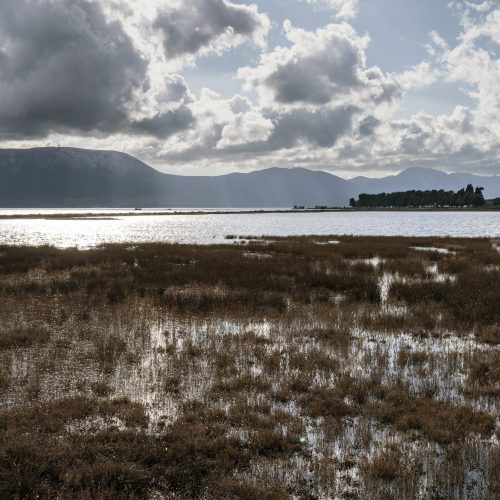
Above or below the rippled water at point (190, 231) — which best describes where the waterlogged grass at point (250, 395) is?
below

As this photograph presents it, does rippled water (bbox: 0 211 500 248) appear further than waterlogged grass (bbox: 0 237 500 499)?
Yes

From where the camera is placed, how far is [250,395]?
8742 mm

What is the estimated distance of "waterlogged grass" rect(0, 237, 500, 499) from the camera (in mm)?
5934

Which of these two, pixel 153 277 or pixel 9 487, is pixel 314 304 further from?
pixel 9 487

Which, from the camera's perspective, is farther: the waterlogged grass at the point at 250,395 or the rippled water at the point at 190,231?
the rippled water at the point at 190,231

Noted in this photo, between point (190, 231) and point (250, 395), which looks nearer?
point (250, 395)

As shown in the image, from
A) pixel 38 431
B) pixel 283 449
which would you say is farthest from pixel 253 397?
pixel 38 431

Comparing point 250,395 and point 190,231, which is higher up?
point 190,231

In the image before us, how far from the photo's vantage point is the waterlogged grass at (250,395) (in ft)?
19.5

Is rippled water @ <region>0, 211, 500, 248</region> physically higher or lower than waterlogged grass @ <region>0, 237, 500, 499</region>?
higher

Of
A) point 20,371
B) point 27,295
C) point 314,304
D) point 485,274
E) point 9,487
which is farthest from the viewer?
point 485,274

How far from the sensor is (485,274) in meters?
24.6

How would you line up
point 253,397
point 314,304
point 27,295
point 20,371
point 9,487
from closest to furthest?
1. point 9,487
2. point 253,397
3. point 20,371
4. point 314,304
5. point 27,295

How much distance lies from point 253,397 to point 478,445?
4173mm
